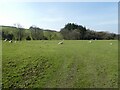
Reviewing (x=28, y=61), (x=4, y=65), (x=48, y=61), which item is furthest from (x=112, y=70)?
(x=4, y=65)

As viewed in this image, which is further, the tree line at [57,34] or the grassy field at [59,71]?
the tree line at [57,34]

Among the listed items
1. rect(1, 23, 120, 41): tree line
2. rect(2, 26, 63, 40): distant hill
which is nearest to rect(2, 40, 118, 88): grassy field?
rect(1, 23, 120, 41): tree line

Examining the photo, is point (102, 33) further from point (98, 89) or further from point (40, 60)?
point (98, 89)

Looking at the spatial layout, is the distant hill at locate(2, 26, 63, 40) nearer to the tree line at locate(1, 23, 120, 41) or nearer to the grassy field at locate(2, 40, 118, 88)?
the tree line at locate(1, 23, 120, 41)

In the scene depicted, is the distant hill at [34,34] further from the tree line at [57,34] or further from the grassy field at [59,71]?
the grassy field at [59,71]

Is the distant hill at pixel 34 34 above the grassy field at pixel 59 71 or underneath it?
above

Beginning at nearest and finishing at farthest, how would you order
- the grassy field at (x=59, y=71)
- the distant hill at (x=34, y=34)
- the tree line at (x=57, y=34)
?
the grassy field at (x=59, y=71) → the tree line at (x=57, y=34) → the distant hill at (x=34, y=34)

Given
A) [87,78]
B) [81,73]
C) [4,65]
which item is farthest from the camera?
[4,65]

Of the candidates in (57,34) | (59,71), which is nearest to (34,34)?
(57,34)

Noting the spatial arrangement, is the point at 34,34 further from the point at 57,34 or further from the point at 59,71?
the point at 59,71

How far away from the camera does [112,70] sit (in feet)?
56.0

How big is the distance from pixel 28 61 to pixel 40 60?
3.71 ft

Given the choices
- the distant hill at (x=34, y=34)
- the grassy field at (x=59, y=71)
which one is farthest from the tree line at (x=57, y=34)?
the grassy field at (x=59, y=71)

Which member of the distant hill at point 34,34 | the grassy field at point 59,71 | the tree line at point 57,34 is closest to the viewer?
the grassy field at point 59,71
